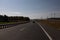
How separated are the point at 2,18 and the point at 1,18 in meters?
1.09

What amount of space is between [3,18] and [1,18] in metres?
2.20

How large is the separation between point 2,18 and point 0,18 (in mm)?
2204

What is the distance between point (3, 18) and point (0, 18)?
10.9 ft

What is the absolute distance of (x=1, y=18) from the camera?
153 metres

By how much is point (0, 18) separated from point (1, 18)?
112 centimetres

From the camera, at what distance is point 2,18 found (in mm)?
153000

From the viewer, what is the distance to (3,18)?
153m

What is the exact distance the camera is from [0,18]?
15312 cm
